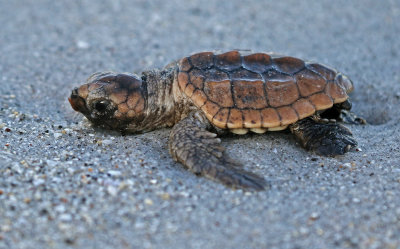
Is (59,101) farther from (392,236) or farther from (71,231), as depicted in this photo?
(392,236)

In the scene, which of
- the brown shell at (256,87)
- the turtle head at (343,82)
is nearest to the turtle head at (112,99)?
the brown shell at (256,87)

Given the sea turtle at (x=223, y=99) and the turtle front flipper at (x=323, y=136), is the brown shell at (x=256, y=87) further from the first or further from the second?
the turtle front flipper at (x=323, y=136)

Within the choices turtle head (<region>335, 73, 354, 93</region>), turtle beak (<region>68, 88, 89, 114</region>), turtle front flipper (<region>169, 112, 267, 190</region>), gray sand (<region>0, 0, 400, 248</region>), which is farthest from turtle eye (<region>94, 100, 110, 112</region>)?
turtle head (<region>335, 73, 354, 93</region>)

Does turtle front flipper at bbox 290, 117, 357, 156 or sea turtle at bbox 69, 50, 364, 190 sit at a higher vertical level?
sea turtle at bbox 69, 50, 364, 190

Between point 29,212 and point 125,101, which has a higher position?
point 125,101

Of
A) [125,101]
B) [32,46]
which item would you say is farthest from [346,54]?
[32,46]

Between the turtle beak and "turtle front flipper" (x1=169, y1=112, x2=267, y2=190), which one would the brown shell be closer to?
"turtle front flipper" (x1=169, y1=112, x2=267, y2=190)
